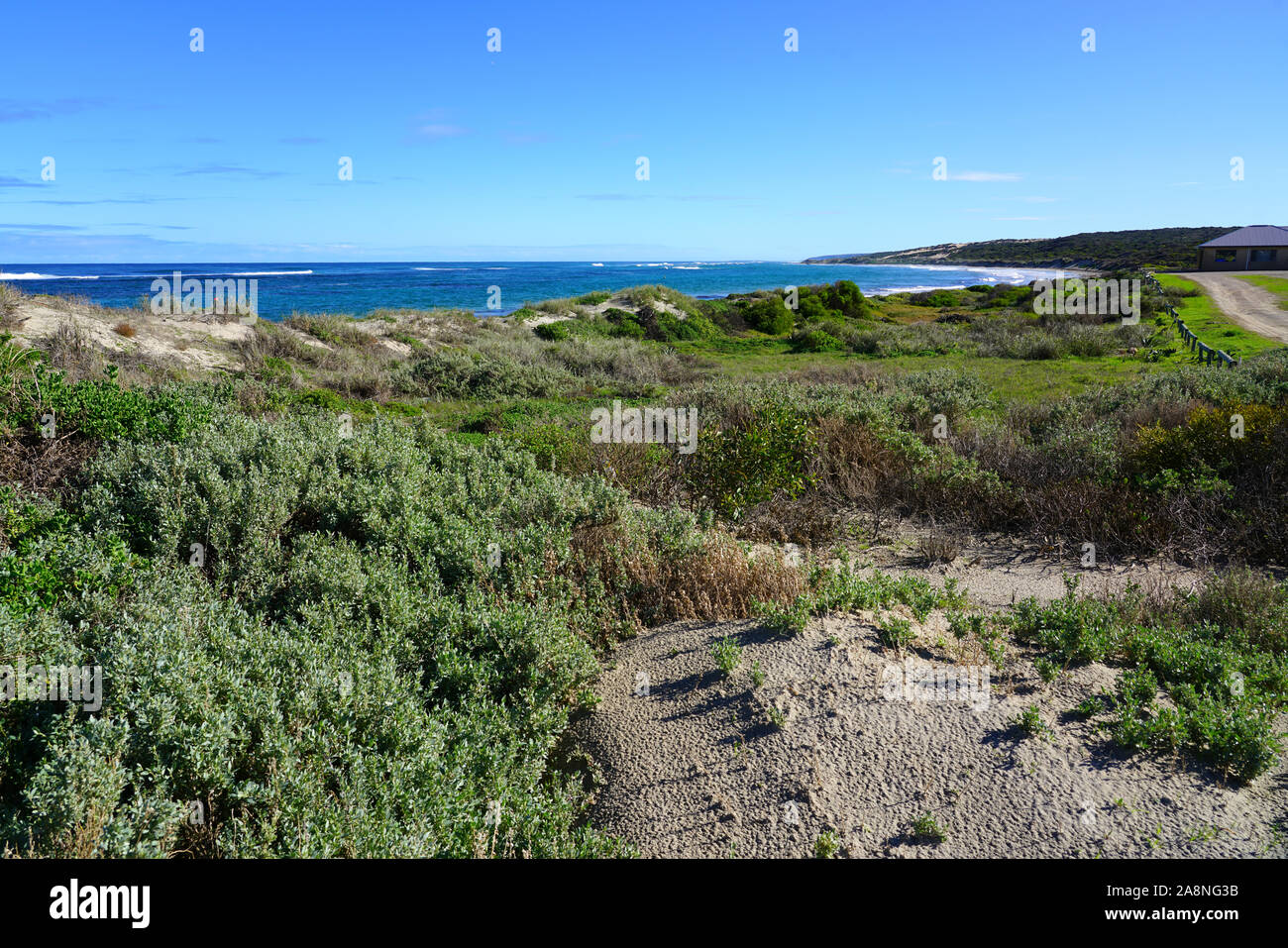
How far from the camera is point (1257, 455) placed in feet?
26.5

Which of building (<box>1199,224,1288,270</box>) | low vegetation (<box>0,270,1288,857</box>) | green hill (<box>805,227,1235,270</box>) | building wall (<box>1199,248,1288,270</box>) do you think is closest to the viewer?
low vegetation (<box>0,270,1288,857</box>)

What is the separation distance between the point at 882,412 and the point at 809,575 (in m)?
5.70

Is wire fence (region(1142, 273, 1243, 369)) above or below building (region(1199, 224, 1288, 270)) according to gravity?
below

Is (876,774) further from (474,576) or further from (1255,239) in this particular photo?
(1255,239)

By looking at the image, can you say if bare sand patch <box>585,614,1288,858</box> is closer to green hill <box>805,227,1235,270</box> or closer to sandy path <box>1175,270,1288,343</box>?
sandy path <box>1175,270,1288,343</box>

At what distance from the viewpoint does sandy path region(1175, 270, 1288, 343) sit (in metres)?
23.4

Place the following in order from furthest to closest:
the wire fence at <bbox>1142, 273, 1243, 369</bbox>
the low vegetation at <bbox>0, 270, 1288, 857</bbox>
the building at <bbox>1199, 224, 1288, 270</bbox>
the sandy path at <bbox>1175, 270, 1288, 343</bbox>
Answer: the building at <bbox>1199, 224, 1288, 270</bbox>, the sandy path at <bbox>1175, 270, 1288, 343</bbox>, the wire fence at <bbox>1142, 273, 1243, 369</bbox>, the low vegetation at <bbox>0, 270, 1288, 857</bbox>

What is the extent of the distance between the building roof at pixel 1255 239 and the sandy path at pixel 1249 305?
747 inches

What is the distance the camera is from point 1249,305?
30328mm

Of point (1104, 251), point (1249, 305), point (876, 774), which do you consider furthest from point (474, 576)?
point (1104, 251)

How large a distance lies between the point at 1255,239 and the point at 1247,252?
8.67 feet

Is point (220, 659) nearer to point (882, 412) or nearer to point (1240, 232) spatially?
point (882, 412)

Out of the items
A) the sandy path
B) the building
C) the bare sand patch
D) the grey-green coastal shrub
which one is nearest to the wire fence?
the sandy path

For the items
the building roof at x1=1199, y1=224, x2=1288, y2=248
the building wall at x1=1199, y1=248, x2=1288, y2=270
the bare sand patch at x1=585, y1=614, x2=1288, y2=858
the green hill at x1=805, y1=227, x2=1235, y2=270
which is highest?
the green hill at x1=805, y1=227, x2=1235, y2=270
